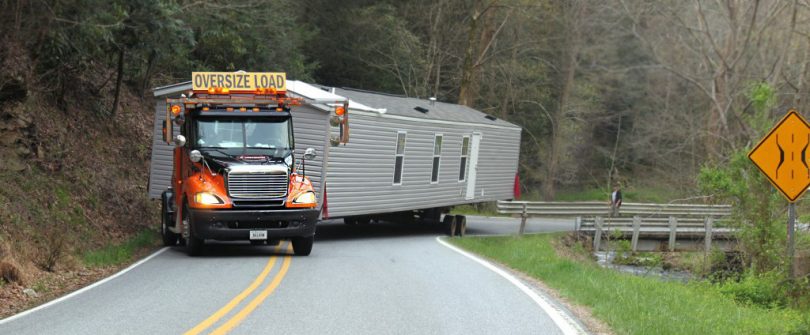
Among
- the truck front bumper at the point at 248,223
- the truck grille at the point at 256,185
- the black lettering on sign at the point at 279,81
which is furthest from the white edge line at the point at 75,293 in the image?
the black lettering on sign at the point at 279,81

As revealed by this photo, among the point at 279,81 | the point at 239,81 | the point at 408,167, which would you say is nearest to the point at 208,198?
the point at 239,81

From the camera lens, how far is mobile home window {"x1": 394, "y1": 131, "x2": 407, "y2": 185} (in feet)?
81.3

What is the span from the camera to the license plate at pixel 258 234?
1653cm

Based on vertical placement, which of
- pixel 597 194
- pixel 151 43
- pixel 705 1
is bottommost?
Answer: pixel 597 194

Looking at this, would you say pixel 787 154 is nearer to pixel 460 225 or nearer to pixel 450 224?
pixel 460 225

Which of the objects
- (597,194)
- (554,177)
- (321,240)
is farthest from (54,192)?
(597,194)

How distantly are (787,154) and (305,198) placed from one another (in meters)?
7.81

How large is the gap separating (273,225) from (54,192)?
205 inches

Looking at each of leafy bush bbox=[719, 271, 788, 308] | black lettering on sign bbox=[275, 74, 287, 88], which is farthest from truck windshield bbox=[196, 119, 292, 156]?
leafy bush bbox=[719, 271, 788, 308]

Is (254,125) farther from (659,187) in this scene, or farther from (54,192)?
(659,187)

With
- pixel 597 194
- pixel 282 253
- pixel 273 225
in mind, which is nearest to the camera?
pixel 273 225

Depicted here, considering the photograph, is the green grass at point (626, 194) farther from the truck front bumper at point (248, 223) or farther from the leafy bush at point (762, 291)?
the truck front bumper at point (248, 223)

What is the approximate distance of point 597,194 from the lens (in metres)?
56.5

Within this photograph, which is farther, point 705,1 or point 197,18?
point 705,1
